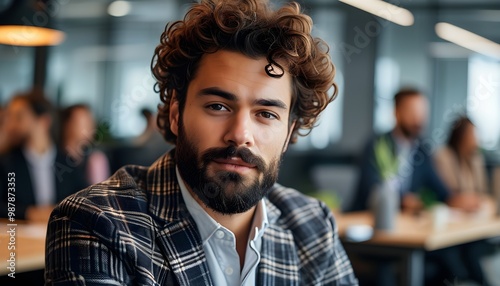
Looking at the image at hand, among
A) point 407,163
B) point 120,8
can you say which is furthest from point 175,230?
point 120,8

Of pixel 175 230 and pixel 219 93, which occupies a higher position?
pixel 219 93

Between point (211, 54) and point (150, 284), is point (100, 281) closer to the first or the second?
point (150, 284)

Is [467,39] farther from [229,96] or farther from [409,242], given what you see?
[229,96]

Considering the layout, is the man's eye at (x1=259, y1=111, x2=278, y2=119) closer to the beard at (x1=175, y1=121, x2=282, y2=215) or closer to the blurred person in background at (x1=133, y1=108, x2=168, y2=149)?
the beard at (x1=175, y1=121, x2=282, y2=215)

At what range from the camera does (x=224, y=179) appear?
1.44 meters

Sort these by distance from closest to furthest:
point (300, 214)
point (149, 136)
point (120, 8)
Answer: point (300, 214) → point (149, 136) → point (120, 8)

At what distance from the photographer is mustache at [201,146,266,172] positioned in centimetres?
142

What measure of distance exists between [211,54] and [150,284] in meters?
0.50

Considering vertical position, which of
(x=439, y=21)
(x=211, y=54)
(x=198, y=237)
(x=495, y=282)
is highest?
(x=439, y=21)

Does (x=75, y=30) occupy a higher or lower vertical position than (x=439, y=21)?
lower

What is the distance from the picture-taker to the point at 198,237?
4.89 feet

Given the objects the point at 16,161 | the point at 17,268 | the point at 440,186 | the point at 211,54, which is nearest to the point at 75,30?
the point at 16,161

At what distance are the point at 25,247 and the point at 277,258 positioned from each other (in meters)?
1.00

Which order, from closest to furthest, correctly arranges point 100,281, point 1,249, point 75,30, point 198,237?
point 100,281
point 198,237
point 1,249
point 75,30
